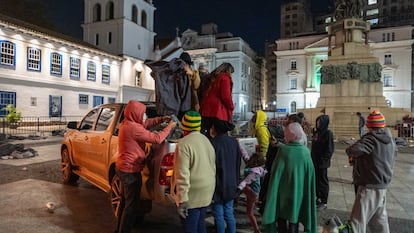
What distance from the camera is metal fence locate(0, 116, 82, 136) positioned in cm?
2027

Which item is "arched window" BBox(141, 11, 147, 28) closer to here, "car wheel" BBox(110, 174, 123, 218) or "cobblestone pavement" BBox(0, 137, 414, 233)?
"cobblestone pavement" BBox(0, 137, 414, 233)

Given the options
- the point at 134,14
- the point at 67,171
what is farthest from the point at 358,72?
the point at 134,14

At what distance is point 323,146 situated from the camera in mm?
6191

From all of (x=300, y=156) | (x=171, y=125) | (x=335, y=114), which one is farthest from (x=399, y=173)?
(x=335, y=114)

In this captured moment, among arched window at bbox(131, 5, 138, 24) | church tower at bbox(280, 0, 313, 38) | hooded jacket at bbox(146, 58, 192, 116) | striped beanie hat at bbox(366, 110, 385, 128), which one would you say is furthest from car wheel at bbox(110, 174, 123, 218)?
church tower at bbox(280, 0, 313, 38)

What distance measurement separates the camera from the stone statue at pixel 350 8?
21.6m

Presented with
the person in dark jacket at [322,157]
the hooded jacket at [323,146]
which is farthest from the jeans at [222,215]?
the hooded jacket at [323,146]

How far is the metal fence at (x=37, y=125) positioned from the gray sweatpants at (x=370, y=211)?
2033 centimetres

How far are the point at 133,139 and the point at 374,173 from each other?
310 cm

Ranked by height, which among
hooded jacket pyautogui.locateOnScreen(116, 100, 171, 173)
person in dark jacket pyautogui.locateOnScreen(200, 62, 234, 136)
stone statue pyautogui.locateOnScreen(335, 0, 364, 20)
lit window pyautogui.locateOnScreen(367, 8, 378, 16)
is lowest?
hooded jacket pyautogui.locateOnScreen(116, 100, 171, 173)

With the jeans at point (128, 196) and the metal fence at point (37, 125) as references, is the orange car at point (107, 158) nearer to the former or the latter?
the jeans at point (128, 196)

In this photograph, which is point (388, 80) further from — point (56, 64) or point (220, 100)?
point (220, 100)

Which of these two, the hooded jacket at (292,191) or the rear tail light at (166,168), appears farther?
the rear tail light at (166,168)

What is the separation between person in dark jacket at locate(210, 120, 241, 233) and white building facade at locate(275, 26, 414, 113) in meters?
48.3
